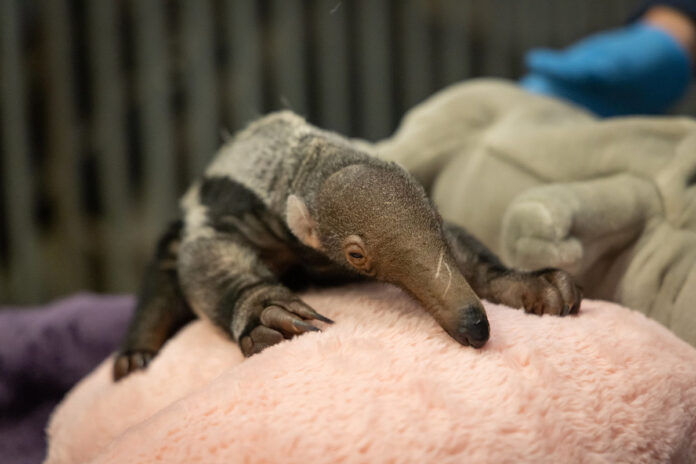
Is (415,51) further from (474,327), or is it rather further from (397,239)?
(474,327)

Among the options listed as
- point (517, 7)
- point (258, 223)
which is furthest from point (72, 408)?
point (517, 7)

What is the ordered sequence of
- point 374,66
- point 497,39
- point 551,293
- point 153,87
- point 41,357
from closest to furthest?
point 551,293, point 41,357, point 153,87, point 374,66, point 497,39

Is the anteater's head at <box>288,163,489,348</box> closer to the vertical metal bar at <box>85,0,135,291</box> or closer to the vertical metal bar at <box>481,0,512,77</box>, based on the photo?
the vertical metal bar at <box>85,0,135,291</box>

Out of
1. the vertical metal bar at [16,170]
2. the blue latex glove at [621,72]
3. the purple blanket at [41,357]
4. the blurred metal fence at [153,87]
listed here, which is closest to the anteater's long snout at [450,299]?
the purple blanket at [41,357]

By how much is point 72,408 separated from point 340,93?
7.97 ft

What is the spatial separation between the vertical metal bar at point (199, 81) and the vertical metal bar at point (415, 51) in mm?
1007

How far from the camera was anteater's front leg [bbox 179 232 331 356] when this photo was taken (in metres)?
0.94

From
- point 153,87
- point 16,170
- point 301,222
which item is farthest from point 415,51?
point 301,222

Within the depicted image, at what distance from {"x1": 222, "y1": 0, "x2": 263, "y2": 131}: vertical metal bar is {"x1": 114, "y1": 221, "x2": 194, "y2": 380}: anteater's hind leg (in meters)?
1.87

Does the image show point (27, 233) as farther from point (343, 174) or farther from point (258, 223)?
point (343, 174)

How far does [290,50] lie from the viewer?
3.29 m

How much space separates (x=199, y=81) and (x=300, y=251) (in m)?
2.35

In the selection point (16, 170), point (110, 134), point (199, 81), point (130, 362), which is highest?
point (199, 81)

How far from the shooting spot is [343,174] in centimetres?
100
